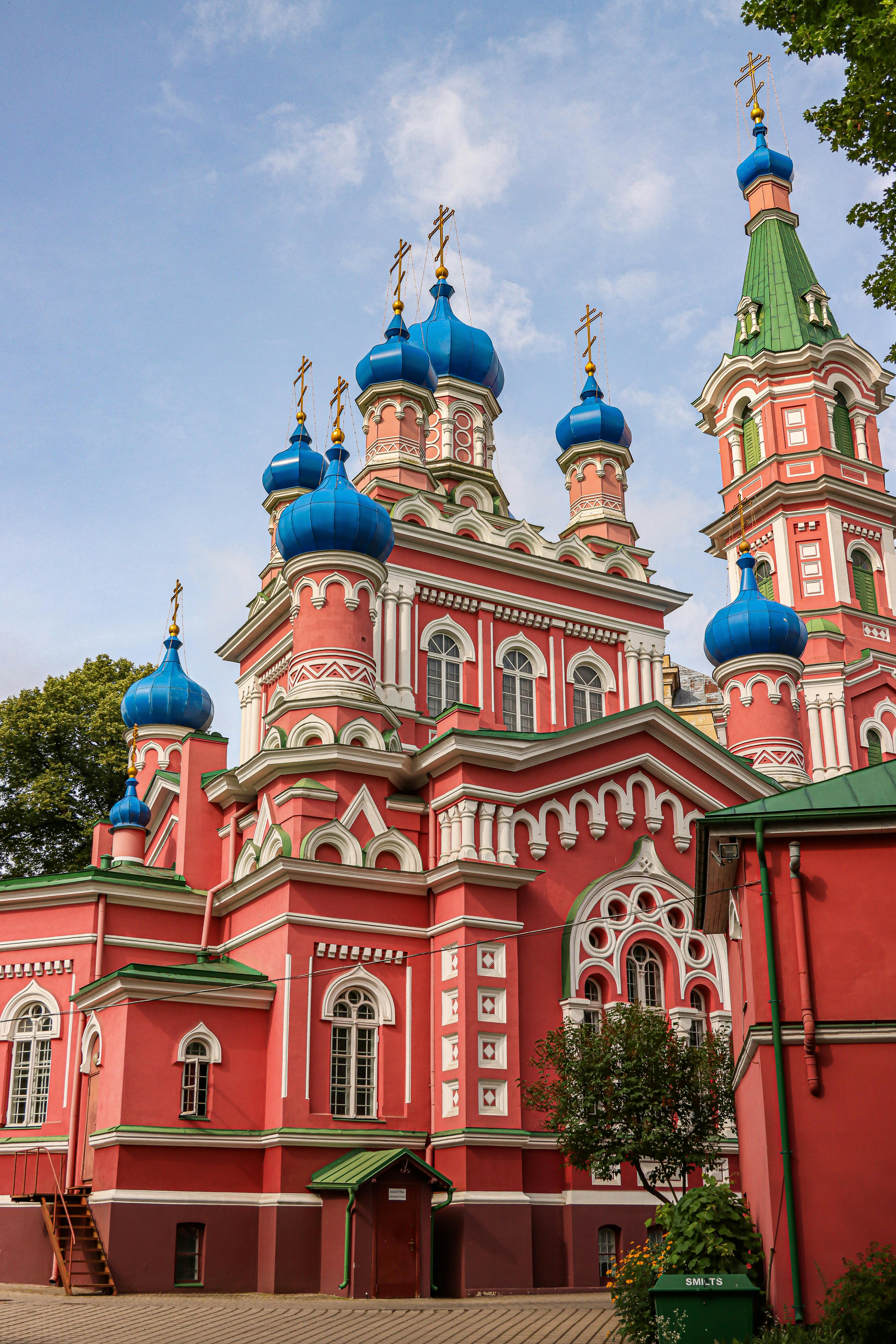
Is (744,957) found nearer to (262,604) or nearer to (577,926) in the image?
(577,926)

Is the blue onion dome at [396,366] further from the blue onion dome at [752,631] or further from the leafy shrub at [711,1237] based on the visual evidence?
the leafy shrub at [711,1237]

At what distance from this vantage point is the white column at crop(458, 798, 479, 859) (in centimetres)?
1725

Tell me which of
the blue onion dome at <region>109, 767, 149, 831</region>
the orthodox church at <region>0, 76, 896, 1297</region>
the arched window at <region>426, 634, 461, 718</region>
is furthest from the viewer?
the blue onion dome at <region>109, 767, 149, 831</region>

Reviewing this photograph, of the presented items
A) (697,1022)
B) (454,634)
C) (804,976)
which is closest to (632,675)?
(454,634)

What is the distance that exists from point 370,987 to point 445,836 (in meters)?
2.17

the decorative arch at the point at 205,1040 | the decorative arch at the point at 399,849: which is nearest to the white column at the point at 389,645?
the decorative arch at the point at 399,849

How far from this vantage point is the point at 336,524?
1962 centimetres

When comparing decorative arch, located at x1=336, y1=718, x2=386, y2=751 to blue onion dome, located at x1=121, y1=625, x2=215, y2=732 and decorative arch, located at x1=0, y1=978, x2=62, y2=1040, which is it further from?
blue onion dome, located at x1=121, y1=625, x2=215, y2=732

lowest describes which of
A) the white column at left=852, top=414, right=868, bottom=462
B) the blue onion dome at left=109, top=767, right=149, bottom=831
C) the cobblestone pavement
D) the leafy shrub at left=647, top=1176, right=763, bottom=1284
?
the cobblestone pavement

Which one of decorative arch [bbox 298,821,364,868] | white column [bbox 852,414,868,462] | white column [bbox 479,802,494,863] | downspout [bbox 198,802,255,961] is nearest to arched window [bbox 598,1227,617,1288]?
white column [bbox 479,802,494,863]

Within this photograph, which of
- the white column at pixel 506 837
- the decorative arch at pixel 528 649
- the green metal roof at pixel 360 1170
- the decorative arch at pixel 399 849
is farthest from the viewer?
the decorative arch at pixel 528 649

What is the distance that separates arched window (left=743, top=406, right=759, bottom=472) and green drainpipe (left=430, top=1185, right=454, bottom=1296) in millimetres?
18555

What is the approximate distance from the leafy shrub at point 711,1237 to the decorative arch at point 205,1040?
6966 millimetres

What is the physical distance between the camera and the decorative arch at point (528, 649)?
2214 cm
